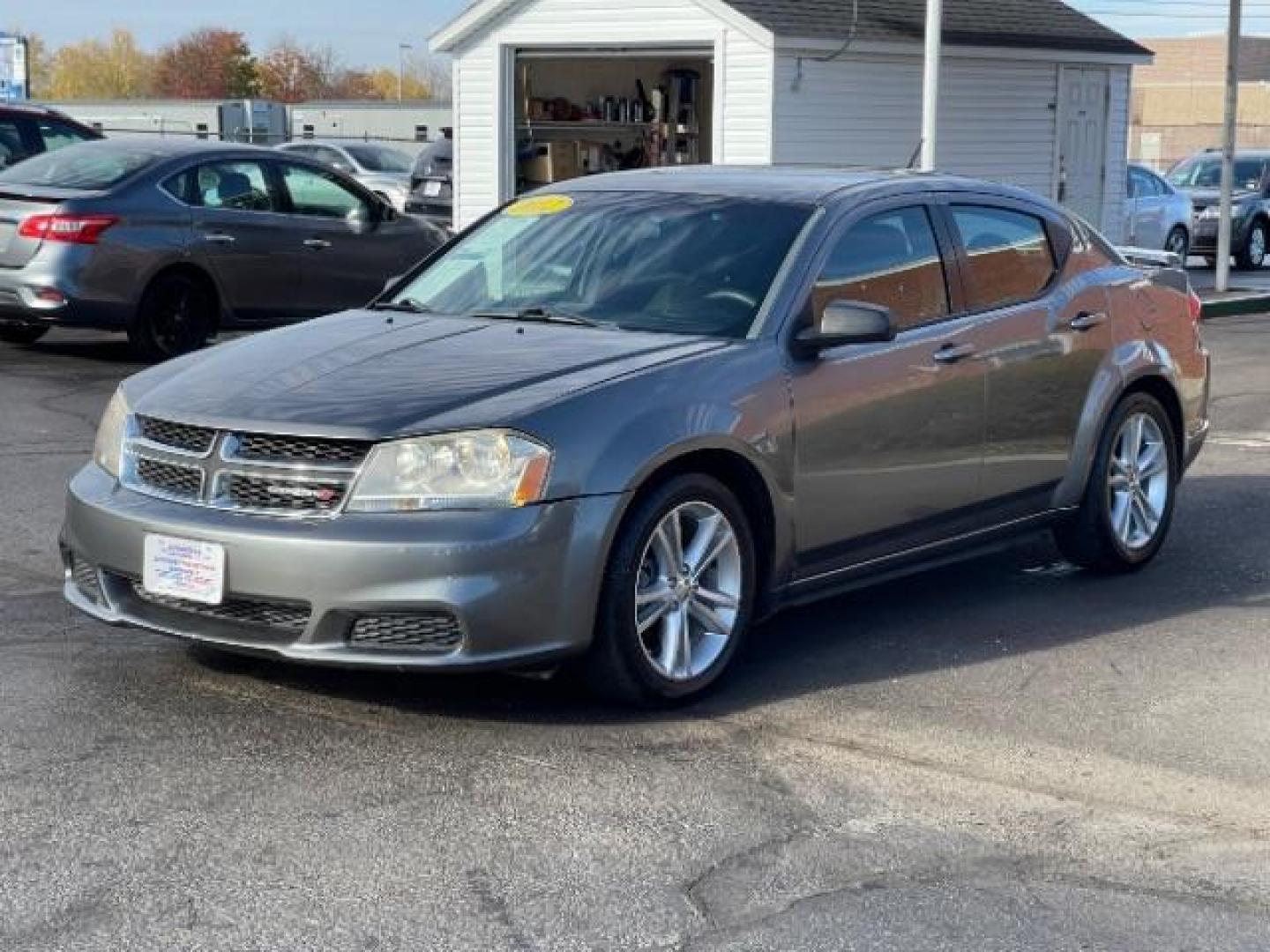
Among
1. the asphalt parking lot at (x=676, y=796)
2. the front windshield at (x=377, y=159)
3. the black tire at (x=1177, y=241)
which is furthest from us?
the front windshield at (x=377, y=159)

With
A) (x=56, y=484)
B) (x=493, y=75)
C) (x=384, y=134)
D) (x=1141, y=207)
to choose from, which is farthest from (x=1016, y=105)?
(x=384, y=134)

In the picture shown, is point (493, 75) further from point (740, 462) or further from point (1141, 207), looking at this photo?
point (740, 462)

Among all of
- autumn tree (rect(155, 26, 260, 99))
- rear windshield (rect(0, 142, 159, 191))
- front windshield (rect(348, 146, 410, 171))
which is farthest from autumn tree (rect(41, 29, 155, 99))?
rear windshield (rect(0, 142, 159, 191))

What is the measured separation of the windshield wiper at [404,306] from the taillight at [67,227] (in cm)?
664

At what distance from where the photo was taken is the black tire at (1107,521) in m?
7.73

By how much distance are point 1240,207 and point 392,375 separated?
24.4 metres

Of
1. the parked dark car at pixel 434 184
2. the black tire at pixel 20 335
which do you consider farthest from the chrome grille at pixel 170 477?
the parked dark car at pixel 434 184

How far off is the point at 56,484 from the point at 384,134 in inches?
2401

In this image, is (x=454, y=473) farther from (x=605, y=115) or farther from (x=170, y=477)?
(x=605, y=115)

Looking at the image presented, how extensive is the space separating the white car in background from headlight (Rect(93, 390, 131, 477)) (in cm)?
2068

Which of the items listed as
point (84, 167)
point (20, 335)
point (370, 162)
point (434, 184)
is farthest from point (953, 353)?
point (370, 162)

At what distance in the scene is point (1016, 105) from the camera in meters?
23.0

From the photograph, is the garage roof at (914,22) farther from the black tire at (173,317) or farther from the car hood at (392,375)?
the car hood at (392,375)

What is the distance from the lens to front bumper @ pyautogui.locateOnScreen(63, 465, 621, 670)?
5.35 m
